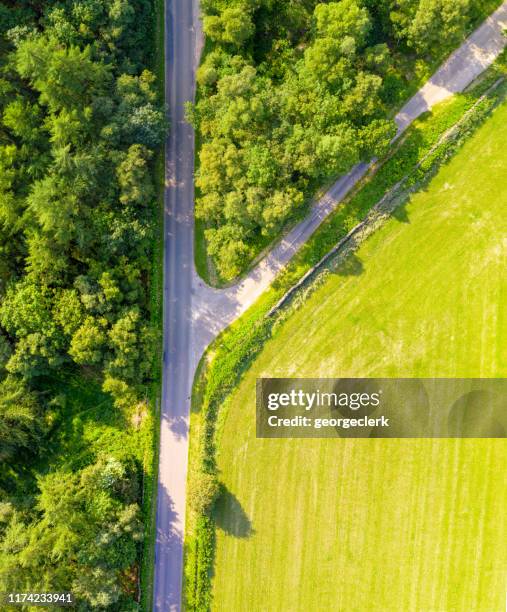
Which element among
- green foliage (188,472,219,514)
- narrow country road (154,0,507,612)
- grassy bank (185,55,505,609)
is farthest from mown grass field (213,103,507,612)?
narrow country road (154,0,507,612)

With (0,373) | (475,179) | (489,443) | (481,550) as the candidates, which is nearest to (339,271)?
(475,179)

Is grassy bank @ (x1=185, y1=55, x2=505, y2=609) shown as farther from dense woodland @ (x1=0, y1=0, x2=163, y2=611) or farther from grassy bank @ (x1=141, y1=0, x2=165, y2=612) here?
dense woodland @ (x1=0, y1=0, x2=163, y2=611)

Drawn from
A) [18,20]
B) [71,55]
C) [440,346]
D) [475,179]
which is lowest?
[440,346]

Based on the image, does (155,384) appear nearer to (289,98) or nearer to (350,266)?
(350,266)

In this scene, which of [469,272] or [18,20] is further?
[469,272]

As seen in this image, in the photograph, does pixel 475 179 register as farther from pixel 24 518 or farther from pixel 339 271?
pixel 24 518

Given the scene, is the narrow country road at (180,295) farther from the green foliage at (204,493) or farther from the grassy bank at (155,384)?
the green foliage at (204,493)

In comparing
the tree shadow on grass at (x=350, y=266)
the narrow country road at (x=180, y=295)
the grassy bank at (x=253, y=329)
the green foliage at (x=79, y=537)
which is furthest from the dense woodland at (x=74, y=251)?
the tree shadow on grass at (x=350, y=266)
